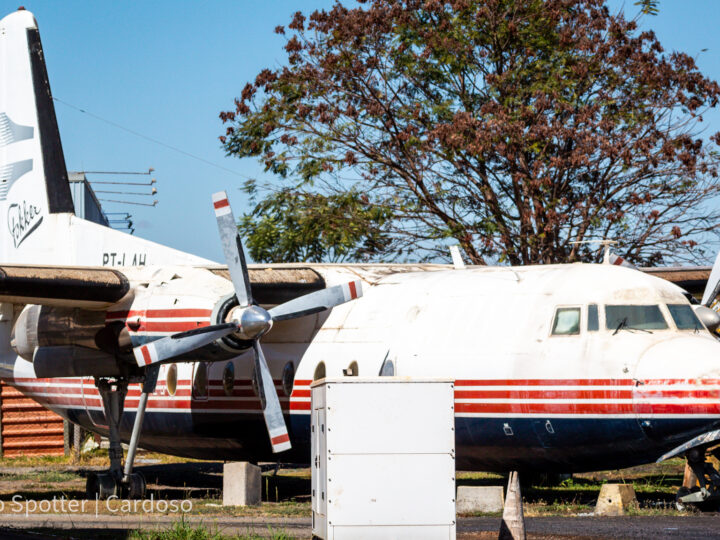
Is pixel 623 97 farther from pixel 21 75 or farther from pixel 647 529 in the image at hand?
pixel 647 529

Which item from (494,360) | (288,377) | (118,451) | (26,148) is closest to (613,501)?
(494,360)

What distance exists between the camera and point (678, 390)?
1359cm

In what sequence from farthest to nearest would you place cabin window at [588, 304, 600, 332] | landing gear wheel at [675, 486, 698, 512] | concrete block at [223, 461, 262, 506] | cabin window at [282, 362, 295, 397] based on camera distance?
cabin window at [282, 362, 295, 397] → concrete block at [223, 461, 262, 506] → cabin window at [588, 304, 600, 332] → landing gear wheel at [675, 486, 698, 512]

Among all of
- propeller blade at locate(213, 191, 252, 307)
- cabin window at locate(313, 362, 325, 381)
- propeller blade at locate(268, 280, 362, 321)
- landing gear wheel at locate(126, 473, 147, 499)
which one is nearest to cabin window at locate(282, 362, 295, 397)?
cabin window at locate(313, 362, 325, 381)

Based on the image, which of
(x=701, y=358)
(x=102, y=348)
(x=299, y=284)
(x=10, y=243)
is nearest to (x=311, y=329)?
(x=299, y=284)

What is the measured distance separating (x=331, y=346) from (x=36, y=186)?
9332mm

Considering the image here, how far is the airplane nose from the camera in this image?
13.5 metres

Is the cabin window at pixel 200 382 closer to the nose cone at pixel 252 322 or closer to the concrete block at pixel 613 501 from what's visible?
the nose cone at pixel 252 322

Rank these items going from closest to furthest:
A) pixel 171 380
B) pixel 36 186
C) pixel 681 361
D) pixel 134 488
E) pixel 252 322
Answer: pixel 681 361 < pixel 252 322 < pixel 134 488 < pixel 171 380 < pixel 36 186

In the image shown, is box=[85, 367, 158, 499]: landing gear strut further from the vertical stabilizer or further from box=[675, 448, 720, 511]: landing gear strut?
box=[675, 448, 720, 511]: landing gear strut

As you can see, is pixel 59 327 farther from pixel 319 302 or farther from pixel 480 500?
pixel 480 500

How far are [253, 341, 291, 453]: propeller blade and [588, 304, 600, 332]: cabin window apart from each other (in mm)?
5187

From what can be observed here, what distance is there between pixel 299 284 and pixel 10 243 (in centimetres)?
849

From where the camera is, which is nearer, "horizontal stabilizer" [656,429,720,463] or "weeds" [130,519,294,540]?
"weeds" [130,519,294,540]
